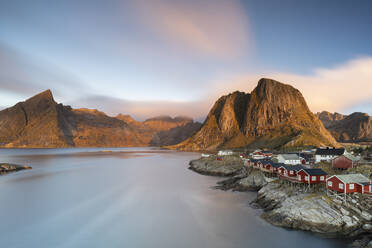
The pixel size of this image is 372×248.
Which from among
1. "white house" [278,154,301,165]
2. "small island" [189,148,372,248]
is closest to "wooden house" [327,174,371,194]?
"small island" [189,148,372,248]

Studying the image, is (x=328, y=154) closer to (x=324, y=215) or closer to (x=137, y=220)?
(x=324, y=215)

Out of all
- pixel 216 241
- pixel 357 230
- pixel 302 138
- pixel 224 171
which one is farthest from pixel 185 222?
pixel 302 138

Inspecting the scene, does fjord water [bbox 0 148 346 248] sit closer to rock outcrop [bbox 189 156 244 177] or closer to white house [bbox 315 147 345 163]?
rock outcrop [bbox 189 156 244 177]

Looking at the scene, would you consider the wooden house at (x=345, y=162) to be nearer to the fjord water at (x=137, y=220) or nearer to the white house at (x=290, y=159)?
the white house at (x=290, y=159)

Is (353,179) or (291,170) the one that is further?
(291,170)

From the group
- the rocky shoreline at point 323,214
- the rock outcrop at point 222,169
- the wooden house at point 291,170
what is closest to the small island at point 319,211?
the rocky shoreline at point 323,214

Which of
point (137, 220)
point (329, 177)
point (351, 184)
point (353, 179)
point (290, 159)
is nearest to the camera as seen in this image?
point (351, 184)

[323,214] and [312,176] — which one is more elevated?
[312,176]

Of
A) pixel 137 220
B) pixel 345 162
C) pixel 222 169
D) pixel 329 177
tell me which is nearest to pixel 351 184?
pixel 329 177

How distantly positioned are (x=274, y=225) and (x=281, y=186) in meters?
11.9

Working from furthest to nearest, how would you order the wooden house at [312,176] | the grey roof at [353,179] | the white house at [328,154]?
the white house at [328,154]
the wooden house at [312,176]
the grey roof at [353,179]

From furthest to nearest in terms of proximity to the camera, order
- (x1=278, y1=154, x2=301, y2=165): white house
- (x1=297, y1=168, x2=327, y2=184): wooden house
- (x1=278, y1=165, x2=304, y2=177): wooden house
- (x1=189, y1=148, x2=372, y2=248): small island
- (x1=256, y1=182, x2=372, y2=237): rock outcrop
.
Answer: (x1=278, y1=154, x2=301, y2=165): white house → (x1=278, y1=165, x2=304, y2=177): wooden house → (x1=297, y1=168, x2=327, y2=184): wooden house → (x1=256, y1=182, x2=372, y2=237): rock outcrop → (x1=189, y1=148, x2=372, y2=248): small island

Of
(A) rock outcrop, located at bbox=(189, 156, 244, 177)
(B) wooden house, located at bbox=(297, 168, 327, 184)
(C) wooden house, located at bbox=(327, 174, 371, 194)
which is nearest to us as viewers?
(C) wooden house, located at bbox=(327, 174, 371, 194)

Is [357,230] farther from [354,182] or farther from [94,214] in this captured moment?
[94,214]
